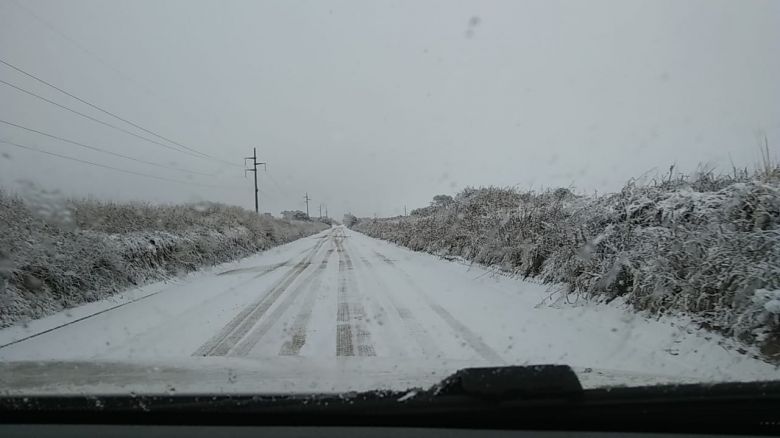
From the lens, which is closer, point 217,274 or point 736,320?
point 736,320

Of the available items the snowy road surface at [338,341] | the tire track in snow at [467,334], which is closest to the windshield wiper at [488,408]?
the snowy road surface at [338,341]

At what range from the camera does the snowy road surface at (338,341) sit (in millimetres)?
3461

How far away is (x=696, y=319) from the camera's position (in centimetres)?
614

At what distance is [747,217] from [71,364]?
7401mm

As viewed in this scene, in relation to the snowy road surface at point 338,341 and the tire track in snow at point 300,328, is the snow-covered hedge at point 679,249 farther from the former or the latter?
the tire track in snow at point 300,328

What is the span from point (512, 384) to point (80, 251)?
10.9m

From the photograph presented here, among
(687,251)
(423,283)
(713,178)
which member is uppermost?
(713,178)

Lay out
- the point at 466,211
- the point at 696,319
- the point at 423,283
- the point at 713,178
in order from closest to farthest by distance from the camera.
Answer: the point at 696,319 < the point at 713,178 < the point at 423,283 < the point at 466,211

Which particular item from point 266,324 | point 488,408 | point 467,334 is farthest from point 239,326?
point 488,408

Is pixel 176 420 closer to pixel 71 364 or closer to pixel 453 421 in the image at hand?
pixel 453 421

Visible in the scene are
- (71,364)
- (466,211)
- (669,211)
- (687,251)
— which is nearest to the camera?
(71,364)

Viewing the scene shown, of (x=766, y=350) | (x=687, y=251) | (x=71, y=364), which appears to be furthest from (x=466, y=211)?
(x=71, y=364)

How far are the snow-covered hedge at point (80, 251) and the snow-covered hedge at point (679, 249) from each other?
9316mm

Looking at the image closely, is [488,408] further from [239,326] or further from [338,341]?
[239,326]
